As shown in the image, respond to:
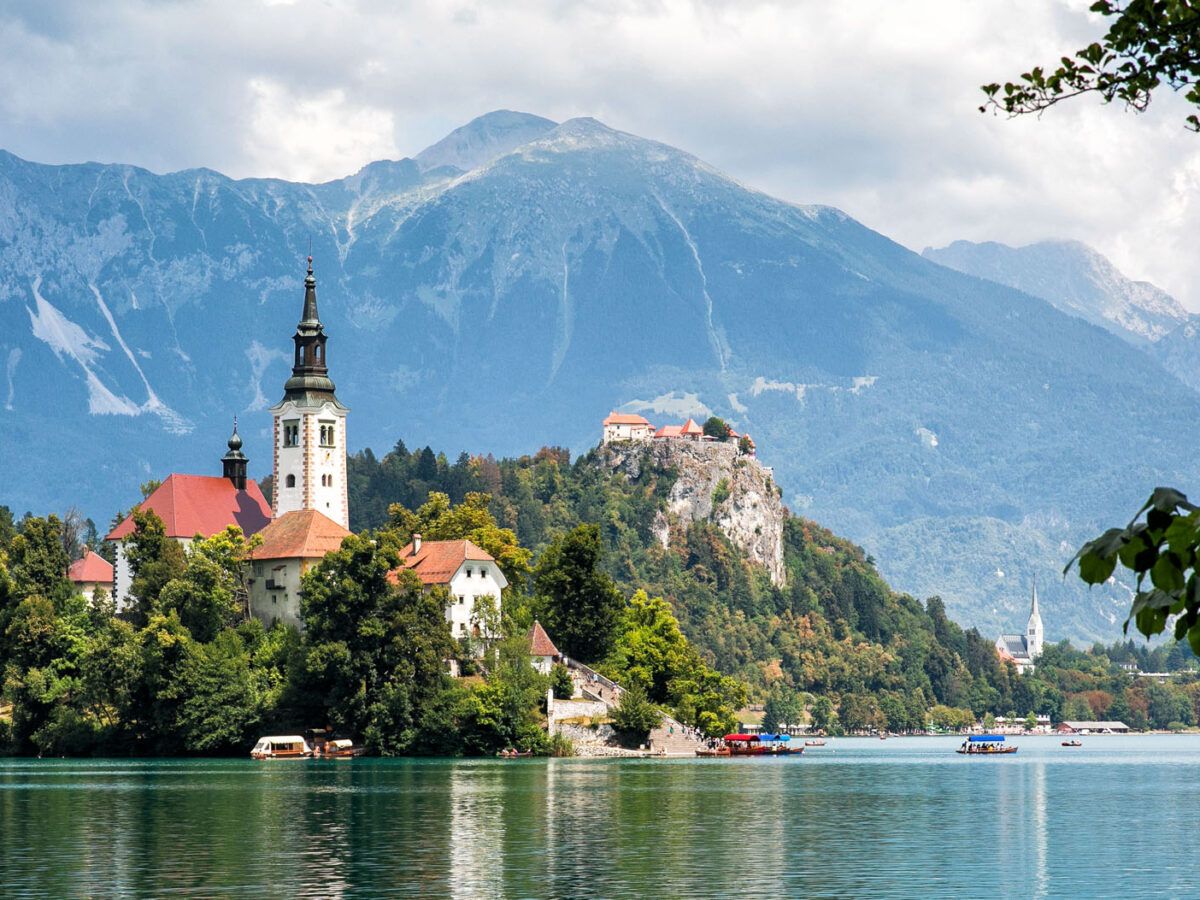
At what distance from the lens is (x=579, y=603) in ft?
451

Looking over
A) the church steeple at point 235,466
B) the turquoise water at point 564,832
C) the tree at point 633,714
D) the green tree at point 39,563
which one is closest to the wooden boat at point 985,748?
the tree at point 633,714

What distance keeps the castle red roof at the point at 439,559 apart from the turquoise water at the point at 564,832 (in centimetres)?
1951

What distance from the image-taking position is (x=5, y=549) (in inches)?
5994

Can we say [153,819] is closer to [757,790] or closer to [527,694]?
[757,790]

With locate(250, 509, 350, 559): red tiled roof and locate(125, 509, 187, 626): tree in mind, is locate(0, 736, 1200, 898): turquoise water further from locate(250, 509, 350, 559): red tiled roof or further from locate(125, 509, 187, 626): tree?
locate(250, 509, 350, 559): red tiled roof

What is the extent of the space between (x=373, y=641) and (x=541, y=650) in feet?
43.1

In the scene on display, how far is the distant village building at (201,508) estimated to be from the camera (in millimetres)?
147500

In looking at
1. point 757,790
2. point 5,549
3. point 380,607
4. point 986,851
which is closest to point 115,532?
point 5,549

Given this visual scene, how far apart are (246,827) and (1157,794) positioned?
55911mm

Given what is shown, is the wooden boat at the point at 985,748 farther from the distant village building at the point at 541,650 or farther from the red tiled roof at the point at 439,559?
the distant village building at the point at 541,650

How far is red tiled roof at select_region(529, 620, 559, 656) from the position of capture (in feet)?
422

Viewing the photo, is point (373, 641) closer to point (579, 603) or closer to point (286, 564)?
point (286, 564)

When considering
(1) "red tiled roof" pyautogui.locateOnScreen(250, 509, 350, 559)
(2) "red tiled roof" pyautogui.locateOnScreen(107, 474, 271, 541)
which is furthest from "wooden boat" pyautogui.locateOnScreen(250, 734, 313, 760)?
(2) "red tiled roof" pyautogui.locateOnScreen(107, 474, 271, 541)

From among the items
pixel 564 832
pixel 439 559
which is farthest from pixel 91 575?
pixel 564 832
